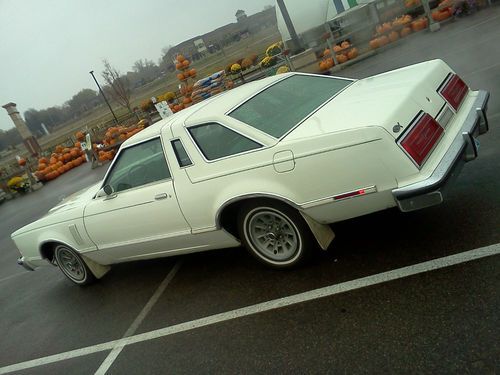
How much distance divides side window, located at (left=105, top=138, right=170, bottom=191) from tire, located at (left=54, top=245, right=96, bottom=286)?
1.18 meters

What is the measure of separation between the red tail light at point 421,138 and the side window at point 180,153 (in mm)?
1867

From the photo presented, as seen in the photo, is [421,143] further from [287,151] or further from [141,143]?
[141,143]

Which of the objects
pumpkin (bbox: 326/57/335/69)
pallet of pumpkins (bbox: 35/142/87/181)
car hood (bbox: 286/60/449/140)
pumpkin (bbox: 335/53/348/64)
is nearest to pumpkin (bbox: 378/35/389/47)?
pumpkin (bbox: 335/53/348/64)

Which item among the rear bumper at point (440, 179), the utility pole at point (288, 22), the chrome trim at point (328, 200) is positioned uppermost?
the utility pole at point (288, 22)

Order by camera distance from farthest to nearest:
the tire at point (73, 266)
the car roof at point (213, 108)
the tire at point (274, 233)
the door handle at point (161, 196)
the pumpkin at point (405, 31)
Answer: the pumpkin at point (405, 31), the tire at point (73, 266), the door handle at point (161, 196), the car roof at point (213, 108), the tire at point (274, 233)

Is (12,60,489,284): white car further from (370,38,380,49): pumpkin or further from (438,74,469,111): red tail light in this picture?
(370,38,380,49): pumpkin

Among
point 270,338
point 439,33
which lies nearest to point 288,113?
point 270,338

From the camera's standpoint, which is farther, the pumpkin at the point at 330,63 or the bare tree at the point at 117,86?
the bare tree at the point at 117,86

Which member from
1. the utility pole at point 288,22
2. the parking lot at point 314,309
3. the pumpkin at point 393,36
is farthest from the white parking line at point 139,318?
the utility pole at point 288,22

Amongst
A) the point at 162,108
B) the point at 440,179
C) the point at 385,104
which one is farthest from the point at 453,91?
the point at 162,108

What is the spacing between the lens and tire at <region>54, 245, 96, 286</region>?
5316 mm

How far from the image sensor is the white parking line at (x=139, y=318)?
3690 millimetres

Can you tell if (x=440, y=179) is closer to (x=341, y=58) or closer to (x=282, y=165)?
(x=282, y=165)

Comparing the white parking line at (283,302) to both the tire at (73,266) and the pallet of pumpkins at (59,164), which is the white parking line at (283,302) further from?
the pallet of pumpkins at (59,164)
